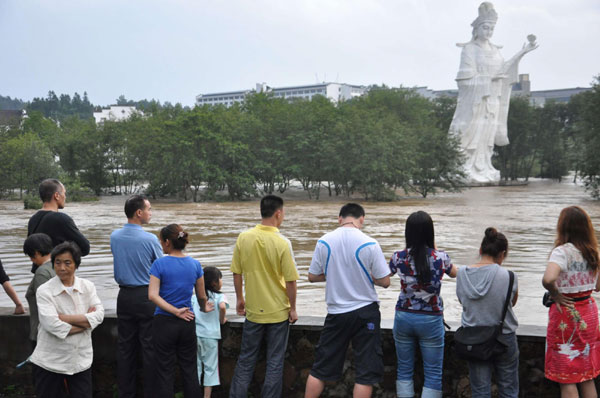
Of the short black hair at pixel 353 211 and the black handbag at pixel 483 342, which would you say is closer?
the black handbag at pixel 483 342

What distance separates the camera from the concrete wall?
4605mm

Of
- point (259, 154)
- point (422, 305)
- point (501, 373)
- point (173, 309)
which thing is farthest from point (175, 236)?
point (259, 154)

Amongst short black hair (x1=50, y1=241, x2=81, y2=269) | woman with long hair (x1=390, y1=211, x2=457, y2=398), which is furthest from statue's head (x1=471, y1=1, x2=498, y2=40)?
short black hair (x1=50, y1=241, x2=81, y2=269)

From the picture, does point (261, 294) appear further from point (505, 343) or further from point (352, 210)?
point (505, 343)

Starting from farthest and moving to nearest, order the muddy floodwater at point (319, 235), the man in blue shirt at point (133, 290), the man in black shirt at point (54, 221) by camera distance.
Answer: the muddy floodwater at point (319, 235)
the man in black shirt at point (54, 221)
the man in blue shirt at point (133, 290)

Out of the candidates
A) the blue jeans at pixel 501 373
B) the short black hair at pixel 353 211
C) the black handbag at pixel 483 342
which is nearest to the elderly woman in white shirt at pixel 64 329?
the short black hair at pixel 353 211

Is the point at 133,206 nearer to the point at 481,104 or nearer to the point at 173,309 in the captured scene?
the point at 173,309

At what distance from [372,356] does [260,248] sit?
1075mm

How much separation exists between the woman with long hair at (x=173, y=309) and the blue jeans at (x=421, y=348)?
1429 millimetres

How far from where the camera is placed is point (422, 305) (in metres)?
4.25

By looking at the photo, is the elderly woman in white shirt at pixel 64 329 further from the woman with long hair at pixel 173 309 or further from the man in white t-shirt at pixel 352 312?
the man in white t-shirt at pixel 352 312

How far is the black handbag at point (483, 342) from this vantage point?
4.02 metres

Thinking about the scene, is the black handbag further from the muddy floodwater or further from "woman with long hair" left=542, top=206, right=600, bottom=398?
the muddy floodwater

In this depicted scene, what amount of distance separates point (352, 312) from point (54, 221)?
239cm
